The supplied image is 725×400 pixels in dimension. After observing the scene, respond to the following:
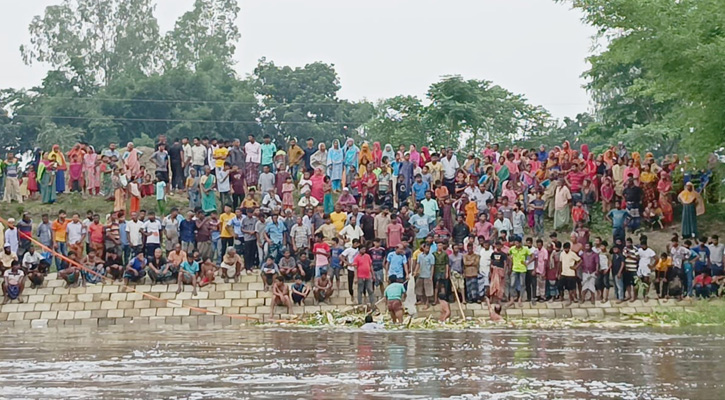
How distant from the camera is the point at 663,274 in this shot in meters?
26.0

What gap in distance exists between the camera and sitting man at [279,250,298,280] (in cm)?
2631

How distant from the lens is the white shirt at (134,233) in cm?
2703

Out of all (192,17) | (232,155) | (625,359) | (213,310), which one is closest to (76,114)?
(192,17)

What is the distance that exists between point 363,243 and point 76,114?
3742 centimetres

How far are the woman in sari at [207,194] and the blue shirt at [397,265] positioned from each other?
20.2 ft

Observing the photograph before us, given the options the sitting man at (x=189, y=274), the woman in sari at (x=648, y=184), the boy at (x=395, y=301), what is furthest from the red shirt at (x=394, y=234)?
the woman in sari at (x=648, y=184)

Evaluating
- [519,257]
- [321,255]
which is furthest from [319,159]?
[519,257]

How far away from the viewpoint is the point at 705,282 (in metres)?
25.6

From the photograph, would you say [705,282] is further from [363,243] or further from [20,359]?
[20,359]

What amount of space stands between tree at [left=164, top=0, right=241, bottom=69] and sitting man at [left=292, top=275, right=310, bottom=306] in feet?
142

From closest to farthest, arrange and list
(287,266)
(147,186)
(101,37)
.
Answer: (287,266)
(147,186)
(101,37)

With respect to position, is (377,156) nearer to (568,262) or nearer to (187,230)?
(187,230)

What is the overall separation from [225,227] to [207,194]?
7.78 feet

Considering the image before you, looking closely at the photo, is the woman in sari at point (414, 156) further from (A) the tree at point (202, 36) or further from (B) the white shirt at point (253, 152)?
(A) the tree at point (202, 36)
